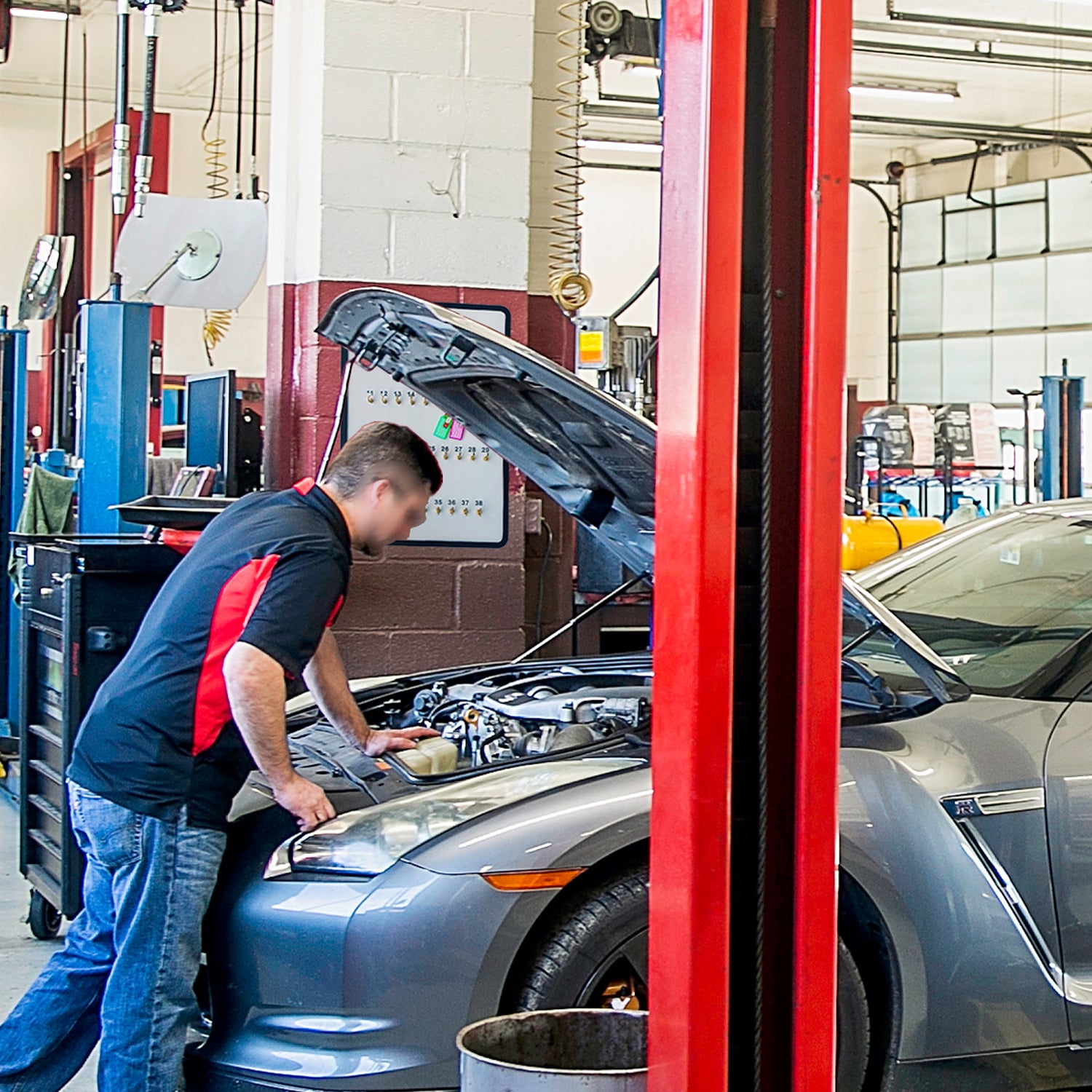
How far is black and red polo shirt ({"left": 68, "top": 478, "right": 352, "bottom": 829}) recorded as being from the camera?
2900 millimetres

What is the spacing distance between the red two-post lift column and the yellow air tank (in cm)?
652

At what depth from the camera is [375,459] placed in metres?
3.14

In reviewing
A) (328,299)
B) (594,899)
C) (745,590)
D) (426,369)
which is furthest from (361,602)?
(745,590)

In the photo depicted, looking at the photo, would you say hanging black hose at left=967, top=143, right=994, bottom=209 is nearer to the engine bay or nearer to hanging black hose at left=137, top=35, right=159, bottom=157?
hanging black hose at left=137, top=35, right=159, bottom=157

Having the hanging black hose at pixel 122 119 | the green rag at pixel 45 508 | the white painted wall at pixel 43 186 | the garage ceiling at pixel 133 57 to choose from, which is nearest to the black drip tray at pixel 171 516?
the hanging black hose at pixel 122 119

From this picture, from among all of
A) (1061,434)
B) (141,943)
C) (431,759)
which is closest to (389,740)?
(431,759)

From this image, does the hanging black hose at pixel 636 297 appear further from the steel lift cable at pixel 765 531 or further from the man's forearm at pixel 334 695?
the steel lift cable at pixel 765 531

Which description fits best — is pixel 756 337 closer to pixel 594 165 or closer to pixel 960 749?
pixel 960 749

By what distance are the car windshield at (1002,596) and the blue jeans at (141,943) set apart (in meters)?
1.66

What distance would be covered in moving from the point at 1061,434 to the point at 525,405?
7919 mm

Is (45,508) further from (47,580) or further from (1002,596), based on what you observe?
(1002,596)

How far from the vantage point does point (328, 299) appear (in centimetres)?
512

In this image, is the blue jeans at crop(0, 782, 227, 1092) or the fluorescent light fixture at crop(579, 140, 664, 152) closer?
the blue jeans at crop(0, 782, 227, 1092)

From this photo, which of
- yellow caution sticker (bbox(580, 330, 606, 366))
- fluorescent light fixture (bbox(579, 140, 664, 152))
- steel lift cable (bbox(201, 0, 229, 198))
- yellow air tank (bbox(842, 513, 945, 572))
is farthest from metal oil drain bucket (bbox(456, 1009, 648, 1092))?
fluorescent light fixture (bbox(579, 140, 664, 152))
